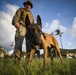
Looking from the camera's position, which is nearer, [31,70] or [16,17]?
[31,70]

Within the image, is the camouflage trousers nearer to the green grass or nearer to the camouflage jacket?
the camouflage jacket

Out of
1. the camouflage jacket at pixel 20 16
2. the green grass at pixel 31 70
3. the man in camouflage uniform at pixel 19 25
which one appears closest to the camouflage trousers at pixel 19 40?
the man in camouflage uniform at pixel 19 25

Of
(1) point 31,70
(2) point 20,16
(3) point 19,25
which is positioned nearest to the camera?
(1) point 31,70

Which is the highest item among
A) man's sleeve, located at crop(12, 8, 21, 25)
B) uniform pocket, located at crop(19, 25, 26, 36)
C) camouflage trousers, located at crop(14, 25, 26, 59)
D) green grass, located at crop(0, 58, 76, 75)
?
man's sleeve, located at crop(12, 8, 21, 25)

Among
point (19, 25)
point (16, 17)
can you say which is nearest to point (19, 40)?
point (19, 25)

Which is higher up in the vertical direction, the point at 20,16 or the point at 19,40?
the point at 20,16

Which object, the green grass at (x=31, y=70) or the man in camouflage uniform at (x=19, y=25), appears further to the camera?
the man in camouflage uniform at (x=19, y=25)

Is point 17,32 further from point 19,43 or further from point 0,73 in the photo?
point 0,73

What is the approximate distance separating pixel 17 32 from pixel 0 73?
3.31 metres

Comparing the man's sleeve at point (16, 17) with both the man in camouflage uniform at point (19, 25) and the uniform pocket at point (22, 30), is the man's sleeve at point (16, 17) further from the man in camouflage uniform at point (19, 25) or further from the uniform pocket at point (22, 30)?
the uniform pocket at point (22, 30)

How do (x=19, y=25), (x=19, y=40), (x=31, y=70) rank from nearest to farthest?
(x=31, y=70)
(x=19, y=40)
(x=19, y=25)

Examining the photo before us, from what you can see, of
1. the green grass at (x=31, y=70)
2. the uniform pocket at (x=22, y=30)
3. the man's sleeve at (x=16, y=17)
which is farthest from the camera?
the uniform pocket at (x=22, y=30)

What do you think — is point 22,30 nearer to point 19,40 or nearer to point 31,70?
point 19,40

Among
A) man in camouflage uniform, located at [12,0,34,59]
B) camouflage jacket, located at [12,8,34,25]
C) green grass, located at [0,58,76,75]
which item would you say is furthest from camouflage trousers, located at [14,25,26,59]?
green grass, located at [0,58,76,75]
